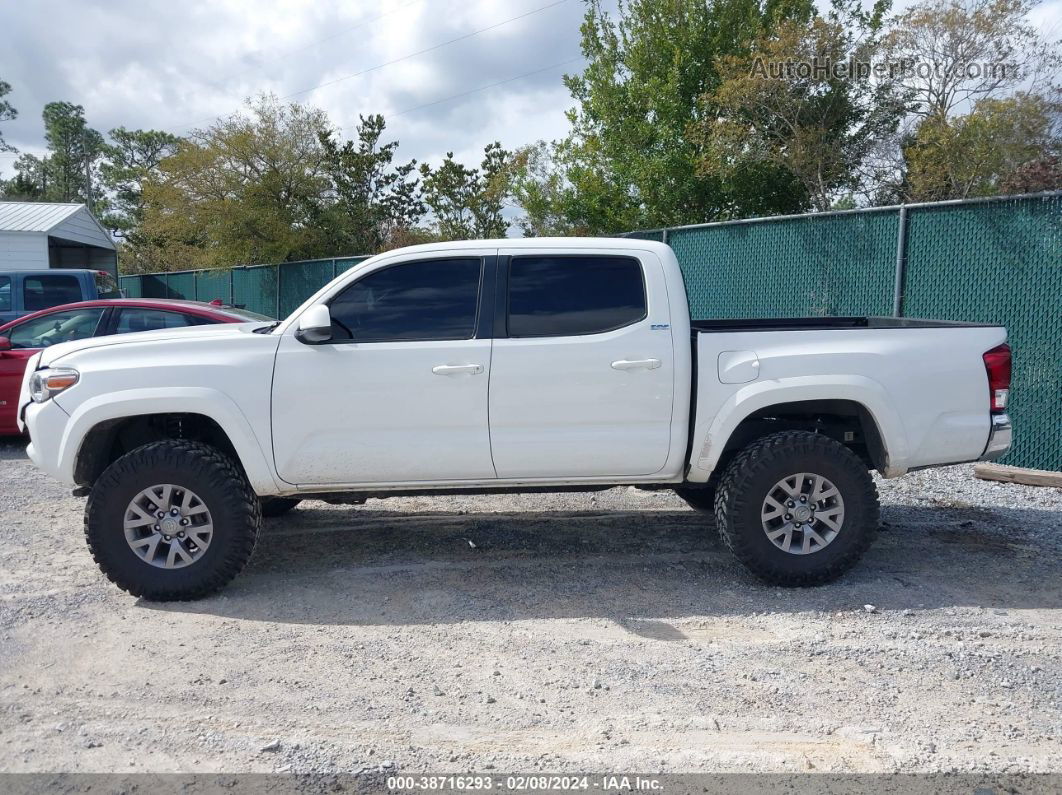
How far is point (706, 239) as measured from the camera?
417 inches

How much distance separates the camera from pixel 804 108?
16188 mm

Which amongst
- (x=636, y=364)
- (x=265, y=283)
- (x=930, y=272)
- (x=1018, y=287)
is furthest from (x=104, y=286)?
(x=1018, y=287)

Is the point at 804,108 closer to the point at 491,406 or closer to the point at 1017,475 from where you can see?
the point at 1017,475

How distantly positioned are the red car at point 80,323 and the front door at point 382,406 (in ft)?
14.0

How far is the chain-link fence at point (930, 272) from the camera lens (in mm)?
7590

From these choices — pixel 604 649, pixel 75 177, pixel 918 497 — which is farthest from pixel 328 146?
pixel 75 177

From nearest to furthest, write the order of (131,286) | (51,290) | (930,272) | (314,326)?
(314,326) < (930,272) < (51,290) < (131,286)

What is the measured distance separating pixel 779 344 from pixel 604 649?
6.72 feet

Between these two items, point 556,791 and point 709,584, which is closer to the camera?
point 556,791

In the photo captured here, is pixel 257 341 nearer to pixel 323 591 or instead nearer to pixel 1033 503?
pixel 323 591

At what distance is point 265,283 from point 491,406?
648 inches

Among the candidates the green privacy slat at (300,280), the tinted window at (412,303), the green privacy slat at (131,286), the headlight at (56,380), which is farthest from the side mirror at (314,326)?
the green privacy slat at (131,286)

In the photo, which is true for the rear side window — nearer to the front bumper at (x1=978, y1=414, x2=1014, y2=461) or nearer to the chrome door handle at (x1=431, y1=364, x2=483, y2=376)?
the chrome door handle at (x1=431, y1=364, x2=483, y2=376)

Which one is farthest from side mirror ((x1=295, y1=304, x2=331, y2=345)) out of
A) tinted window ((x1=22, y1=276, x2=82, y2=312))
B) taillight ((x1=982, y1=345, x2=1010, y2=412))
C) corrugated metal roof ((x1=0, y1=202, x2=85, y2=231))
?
corrugated metal roof ((x1=0, y1=202, x2=85, y2=231))
